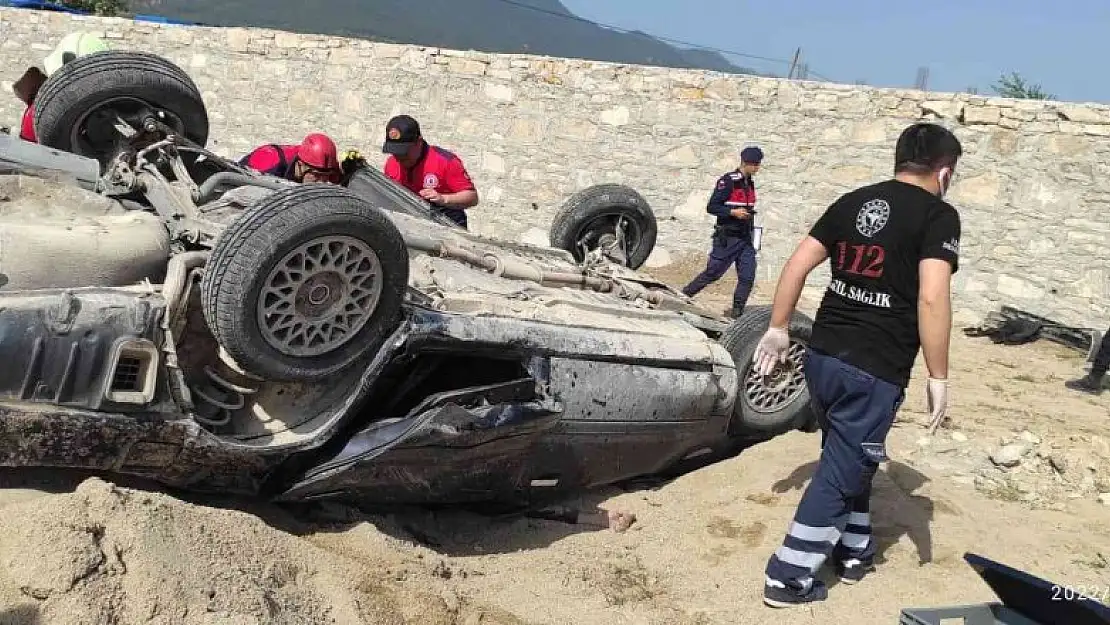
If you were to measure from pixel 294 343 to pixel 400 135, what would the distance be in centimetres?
310

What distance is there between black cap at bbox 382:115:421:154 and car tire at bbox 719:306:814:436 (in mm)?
2510

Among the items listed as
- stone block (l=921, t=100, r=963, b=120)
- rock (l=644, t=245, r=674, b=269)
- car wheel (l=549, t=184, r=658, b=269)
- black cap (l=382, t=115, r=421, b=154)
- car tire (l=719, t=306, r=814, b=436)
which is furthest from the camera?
rock (l=644, t=245, r=674, b=269)

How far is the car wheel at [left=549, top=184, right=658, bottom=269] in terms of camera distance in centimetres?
627

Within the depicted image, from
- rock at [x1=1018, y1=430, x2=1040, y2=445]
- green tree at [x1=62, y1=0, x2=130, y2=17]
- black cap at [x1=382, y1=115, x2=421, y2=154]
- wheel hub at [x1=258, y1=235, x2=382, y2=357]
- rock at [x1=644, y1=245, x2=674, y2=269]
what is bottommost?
rock at [x1=1018, y1=430, x2=1040, y2=445]

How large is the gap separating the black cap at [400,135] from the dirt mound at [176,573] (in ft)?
10.9

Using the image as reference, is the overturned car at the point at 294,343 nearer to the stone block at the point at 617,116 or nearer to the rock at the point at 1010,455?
the rock at the point at 1010,455

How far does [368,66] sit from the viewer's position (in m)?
11.6

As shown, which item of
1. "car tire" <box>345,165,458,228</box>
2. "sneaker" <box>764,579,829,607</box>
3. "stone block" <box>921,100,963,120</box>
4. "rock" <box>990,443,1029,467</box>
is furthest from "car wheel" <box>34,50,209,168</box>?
"stone block" <box>921,100,963,120</box>

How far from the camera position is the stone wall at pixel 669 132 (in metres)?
8.85

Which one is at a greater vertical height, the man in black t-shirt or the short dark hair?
the short dark hair

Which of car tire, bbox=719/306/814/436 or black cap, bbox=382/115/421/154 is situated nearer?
car tire, bbox=719/306/814/436

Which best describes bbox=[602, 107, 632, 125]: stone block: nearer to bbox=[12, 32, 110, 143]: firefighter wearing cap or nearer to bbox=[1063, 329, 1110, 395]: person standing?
bbox=[12, 32, 110, 143]: firefighter wearing cap

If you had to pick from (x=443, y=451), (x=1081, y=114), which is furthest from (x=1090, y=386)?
(x=443, y=451)

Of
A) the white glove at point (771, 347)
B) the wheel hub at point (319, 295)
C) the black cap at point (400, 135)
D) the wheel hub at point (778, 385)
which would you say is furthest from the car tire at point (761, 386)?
→ the black cap at point (400, 135)
